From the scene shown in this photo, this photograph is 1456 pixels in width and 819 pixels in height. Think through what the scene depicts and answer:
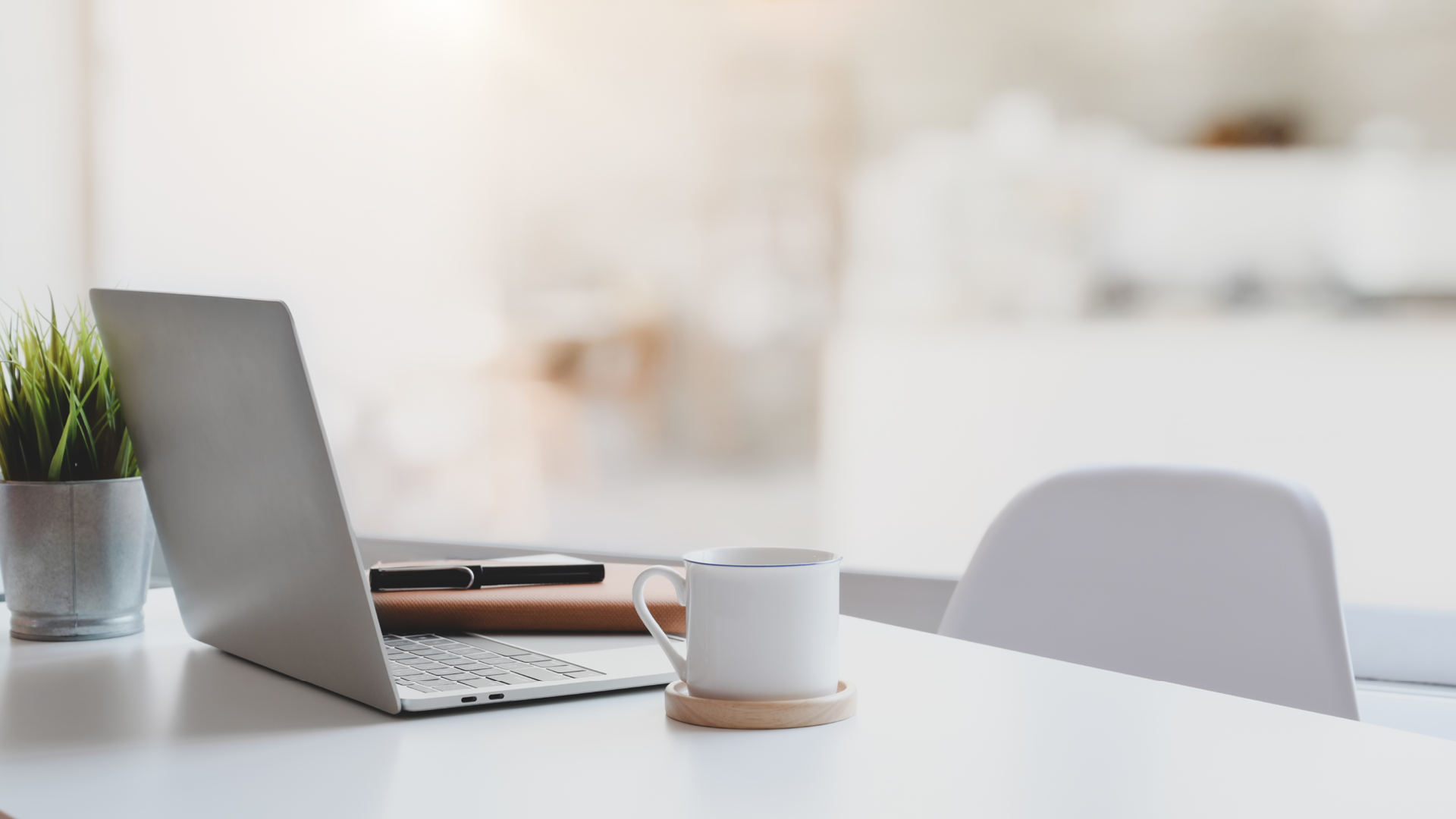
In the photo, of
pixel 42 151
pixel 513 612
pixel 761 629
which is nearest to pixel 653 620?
pixel 761 629

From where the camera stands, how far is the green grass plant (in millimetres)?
944

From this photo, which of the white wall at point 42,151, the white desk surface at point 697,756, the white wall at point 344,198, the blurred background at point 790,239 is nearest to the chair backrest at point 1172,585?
the white desk surface at point 697,756

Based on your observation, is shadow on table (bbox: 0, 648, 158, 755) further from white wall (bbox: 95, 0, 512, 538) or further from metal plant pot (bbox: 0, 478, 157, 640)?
white wall (bbox: 95, 0, 512, 538)

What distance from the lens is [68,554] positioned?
3.13ft

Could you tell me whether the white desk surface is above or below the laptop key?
below

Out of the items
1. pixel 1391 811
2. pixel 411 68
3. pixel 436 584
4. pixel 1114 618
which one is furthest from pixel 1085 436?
pixel 411 68

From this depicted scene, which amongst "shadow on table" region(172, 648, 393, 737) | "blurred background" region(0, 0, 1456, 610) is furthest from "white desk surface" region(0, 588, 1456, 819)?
"blurred background" region(0, 0, 1456, 610)

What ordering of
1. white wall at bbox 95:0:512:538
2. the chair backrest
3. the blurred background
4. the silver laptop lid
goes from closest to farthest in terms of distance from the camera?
the silver laptop lid
the chair backrest
the blurred background
white wall at bbox 95:0:512:538

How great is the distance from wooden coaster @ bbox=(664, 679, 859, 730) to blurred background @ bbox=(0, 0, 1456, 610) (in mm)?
1018

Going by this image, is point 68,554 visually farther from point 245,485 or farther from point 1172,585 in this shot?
point 1172,585

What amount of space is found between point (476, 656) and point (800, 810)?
35 centimetres

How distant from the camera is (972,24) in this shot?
1.64 metres

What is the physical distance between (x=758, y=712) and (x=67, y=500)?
59cm

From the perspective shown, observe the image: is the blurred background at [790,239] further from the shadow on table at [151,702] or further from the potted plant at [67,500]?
the shadow on table at [151,702]
